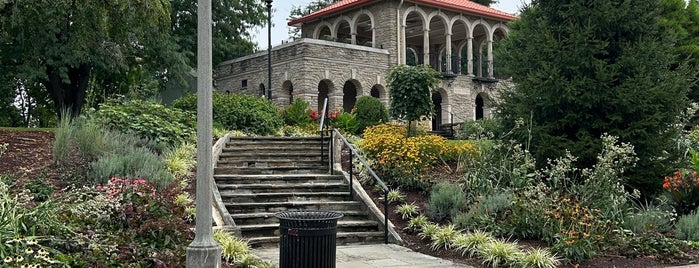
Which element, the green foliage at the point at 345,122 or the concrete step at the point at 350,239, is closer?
the concrete step at the point at 350,239

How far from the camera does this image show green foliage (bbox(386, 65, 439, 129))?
15.3 metres

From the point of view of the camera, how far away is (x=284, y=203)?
34.1 feet

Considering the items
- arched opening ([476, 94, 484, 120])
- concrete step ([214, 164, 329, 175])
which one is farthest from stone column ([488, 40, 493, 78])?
concrete step ([214, 164, 329, 175])

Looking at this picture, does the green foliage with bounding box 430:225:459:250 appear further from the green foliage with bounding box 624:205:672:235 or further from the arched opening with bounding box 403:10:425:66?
the arched opening with bounding box 403:10:425:66

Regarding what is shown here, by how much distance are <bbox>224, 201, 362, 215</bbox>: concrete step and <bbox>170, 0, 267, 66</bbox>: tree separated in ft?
62.7

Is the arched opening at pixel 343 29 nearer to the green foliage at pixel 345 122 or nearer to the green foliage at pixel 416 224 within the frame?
the green foliage at pixel 345 122

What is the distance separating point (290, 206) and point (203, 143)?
15.8 ft

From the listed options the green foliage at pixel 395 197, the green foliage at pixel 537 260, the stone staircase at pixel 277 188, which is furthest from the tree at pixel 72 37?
the green foliage at pixel 537 260

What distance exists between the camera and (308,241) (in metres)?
6.28

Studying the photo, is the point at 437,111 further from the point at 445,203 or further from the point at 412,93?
the point at 445,203

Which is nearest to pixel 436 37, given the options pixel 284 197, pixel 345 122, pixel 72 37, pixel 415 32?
pixel 415 32

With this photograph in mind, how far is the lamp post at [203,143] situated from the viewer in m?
5.75

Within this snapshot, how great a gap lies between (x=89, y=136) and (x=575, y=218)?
313 inches

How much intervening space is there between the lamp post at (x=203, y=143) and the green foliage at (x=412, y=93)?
32.3 feet
